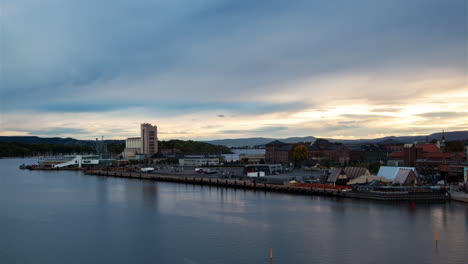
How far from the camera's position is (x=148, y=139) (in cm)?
7394

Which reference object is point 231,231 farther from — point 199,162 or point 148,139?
point 148,139

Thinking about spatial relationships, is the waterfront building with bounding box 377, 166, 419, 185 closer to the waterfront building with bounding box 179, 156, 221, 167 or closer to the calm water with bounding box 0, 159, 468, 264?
the calm water with bounding box 0, 159, 468, 264

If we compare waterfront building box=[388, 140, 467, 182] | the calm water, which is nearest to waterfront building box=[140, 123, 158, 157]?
waterfront building box=[388, 140, 467, 182]

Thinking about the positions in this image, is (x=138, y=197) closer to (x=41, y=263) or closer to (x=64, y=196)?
(x=64, y=196)

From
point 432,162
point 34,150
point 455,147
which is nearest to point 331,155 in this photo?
point 455,147

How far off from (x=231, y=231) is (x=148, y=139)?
62.8 m

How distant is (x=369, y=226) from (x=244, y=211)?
17.5ft

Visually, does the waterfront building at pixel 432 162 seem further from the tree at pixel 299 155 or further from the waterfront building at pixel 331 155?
the waterfront building at pixel 331 155

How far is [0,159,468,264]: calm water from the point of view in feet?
34.5

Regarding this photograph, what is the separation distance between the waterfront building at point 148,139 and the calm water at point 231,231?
2108 inches

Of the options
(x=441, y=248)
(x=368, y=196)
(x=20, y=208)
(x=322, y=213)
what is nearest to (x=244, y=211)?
(x=322, y=213)

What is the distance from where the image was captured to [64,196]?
22.9 m

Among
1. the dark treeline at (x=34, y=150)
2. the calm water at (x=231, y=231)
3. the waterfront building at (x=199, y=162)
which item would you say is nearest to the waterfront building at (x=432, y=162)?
the calm water at (x=231, y=231)

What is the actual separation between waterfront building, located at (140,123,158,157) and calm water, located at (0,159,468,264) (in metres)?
53.5
